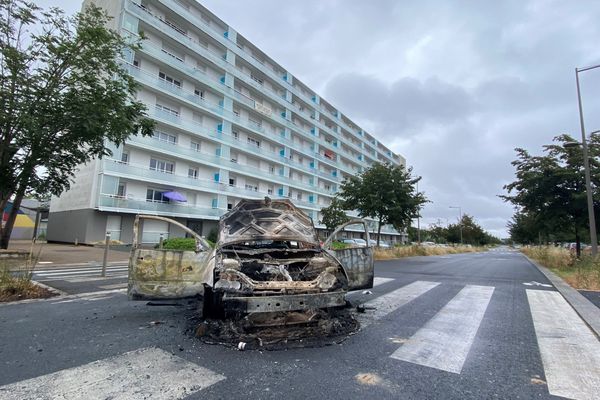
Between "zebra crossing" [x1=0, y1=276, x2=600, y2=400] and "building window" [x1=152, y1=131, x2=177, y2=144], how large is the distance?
27.5 meters

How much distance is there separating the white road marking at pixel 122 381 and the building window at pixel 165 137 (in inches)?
1105

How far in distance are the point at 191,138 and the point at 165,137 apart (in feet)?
9.24

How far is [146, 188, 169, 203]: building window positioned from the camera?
91.8 feet

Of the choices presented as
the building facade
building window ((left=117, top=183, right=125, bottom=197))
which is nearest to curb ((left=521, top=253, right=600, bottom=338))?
the building facade

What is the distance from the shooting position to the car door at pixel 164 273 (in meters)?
4.76

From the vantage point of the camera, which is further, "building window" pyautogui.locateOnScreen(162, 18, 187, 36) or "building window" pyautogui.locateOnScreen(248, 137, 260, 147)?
"building window" pyautogui.locateOnScreen(248, 137, 260, 147)

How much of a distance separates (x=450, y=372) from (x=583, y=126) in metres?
15.1

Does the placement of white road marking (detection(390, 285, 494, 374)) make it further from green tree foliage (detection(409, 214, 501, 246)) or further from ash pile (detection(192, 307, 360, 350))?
green tree foliage (detection(409, 214, 501, 246))

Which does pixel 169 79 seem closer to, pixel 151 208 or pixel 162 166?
pixel 162 166

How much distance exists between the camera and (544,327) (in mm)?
5004

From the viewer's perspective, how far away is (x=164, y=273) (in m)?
4.91

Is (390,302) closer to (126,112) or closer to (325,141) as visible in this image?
(126,112)

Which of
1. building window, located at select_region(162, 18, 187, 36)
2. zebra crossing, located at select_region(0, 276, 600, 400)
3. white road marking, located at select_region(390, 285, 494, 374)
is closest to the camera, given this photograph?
zebra crossing, located at select_region(0, 276, 600, 400)

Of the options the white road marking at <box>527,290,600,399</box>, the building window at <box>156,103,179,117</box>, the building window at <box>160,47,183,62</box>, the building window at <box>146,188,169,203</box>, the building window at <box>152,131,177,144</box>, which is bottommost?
the white road marking at <box>527,290,600,399</box>
